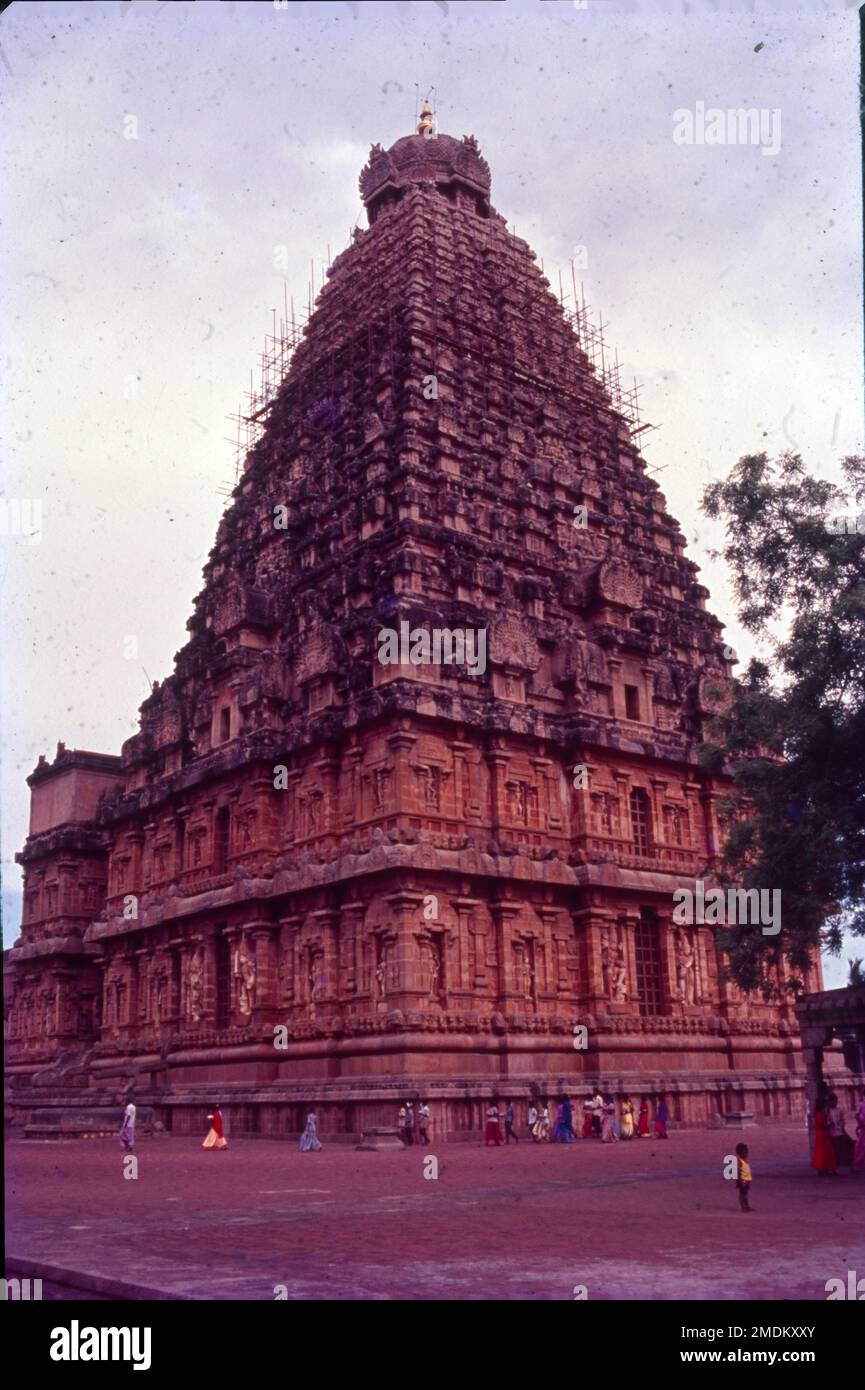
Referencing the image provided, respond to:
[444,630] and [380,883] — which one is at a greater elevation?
[444,630]

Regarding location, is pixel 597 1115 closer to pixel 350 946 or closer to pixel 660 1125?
pixel 660 1125

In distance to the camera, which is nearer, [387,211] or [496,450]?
[496,450]

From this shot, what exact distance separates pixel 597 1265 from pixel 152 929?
35970mm

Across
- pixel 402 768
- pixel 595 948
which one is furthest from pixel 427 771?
pixel 595 948

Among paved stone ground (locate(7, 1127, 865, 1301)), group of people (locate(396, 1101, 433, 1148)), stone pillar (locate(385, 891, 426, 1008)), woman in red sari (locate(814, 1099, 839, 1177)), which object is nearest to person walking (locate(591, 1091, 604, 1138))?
group of people (locate(396, 1101, 433, 1148))

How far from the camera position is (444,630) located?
37.6m

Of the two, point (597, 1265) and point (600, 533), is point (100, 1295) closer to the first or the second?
point (597, 1265)

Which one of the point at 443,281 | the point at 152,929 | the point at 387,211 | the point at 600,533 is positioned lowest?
the point at 152,929

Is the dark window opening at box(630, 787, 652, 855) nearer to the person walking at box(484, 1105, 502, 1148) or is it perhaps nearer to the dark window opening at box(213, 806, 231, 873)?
the person walking at box(484, 1105, 502, 1148)

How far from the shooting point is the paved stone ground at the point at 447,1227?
11.5 metres

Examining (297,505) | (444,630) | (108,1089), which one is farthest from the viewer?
(297,505)

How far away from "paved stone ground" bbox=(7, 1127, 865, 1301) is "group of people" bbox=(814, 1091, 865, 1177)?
0.34m

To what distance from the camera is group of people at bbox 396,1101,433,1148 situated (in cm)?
3145

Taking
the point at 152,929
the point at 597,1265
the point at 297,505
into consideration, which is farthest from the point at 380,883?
the point at 597,1265
